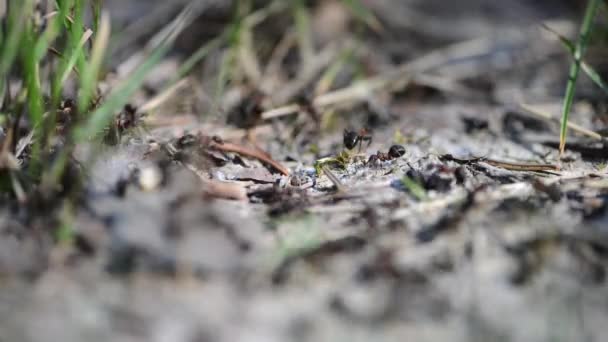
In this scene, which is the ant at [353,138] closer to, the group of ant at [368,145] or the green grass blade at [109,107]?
the group of ant at [368,145]

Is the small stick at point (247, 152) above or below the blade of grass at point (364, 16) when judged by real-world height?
below

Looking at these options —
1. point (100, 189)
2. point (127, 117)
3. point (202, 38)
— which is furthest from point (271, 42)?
point (100, 189)

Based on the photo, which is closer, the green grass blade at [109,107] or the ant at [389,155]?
the green grass blade at [109,107]

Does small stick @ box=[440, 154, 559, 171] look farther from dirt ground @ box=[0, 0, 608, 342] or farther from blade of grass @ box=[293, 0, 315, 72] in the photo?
blade of grass @ box=[293, 0, 315, 72]

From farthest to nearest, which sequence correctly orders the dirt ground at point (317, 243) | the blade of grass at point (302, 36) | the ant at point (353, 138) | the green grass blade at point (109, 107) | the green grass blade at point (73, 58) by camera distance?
the blade of grass at point (302, 36) < the ant at point (353, 138) < the green grass blade at point (73, 58) < the green grass blade at point (109, 107) < the dirt ground at point (317, 243)

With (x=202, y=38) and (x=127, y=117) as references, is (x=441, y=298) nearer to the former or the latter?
(x=127, y=117)

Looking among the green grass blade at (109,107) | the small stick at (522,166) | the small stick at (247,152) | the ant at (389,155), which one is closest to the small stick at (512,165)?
the small stick at (522,166)

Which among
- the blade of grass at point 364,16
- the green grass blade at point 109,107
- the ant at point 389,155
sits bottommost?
the ant at point 389,155

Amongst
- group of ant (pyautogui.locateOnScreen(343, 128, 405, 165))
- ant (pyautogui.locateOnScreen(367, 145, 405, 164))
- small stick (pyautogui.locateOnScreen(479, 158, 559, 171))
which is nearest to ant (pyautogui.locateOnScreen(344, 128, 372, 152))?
group of ant (pyautogui.locateOnScreen(343, 128, 405, 165))
